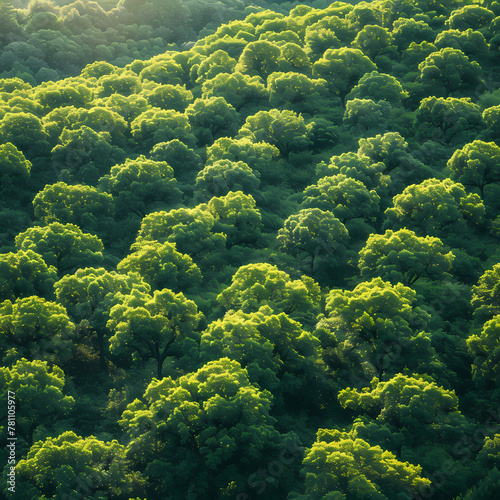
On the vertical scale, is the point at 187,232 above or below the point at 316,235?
above

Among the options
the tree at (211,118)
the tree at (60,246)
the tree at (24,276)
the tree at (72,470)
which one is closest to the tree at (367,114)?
the tree at (211,118)

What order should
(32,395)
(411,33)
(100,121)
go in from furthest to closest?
1. (411,33)
2. (100,121)
3. (32,395)

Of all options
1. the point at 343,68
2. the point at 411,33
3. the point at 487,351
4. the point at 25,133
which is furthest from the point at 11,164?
the point at 411,33

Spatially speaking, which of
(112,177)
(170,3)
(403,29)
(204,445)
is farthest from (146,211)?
(170,3)

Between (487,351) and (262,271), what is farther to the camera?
(262,271)

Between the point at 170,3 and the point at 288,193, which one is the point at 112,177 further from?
the point at 170,3

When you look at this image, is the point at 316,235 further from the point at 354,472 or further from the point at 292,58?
the point at 292,58
